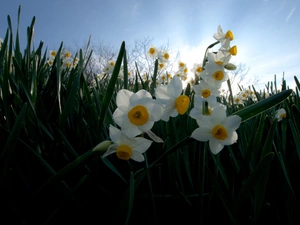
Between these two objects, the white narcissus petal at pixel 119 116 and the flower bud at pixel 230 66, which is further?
the flower bud at pixel 230 66

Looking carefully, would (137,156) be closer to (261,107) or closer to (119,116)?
(119,116)

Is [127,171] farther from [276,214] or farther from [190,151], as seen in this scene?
[276,214]

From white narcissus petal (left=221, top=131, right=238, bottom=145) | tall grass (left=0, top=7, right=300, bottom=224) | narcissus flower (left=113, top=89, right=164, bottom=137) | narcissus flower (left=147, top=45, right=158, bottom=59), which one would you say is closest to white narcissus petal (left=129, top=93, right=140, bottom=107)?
narcissus flower (left=113, top=89, right=164, bottom=137)

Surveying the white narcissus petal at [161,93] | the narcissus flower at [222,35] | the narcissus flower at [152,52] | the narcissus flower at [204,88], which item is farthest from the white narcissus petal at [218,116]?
the narcissus flower at [152,52]

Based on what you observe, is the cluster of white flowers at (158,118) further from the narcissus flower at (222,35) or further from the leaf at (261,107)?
the narcissus flower at (222,35)

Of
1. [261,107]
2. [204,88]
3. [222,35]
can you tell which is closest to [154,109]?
[261,107]

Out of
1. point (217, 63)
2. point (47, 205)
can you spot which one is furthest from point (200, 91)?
point (47, 205)

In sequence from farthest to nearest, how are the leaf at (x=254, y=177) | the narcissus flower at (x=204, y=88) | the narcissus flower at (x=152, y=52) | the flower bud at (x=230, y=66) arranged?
the narcissus flower at (x=152, y=52)
the flower bud at (x=230, y=66)
the narcissus flower at (x=204, y=88)
the leaf at (x=254, y=177)
